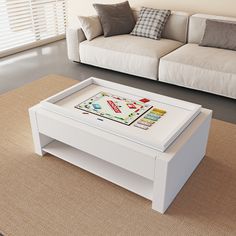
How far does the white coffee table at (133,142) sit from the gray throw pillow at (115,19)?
176cm

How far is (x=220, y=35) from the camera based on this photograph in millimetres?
3428

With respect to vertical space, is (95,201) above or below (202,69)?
below

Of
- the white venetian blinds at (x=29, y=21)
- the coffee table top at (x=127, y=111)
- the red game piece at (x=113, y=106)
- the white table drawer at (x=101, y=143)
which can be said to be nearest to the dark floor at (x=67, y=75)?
the white venetian blinds at (x=29, y=21)

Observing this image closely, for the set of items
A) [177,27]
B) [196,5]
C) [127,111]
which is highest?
[196,5]

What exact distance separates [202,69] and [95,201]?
6.04 feet

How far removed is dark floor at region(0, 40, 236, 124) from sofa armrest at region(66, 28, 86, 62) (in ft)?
0.48

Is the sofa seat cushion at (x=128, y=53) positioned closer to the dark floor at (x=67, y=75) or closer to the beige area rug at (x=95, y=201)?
the dark floor at (x=67, y=75)

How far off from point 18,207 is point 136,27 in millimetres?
2748

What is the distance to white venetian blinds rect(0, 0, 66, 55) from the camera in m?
4.50

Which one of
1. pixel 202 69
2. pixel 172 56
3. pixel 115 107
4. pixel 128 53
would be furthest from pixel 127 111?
pixel 128 53

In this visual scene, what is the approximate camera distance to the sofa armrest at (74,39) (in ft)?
13.0

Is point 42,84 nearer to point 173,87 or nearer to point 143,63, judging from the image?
point 143,63

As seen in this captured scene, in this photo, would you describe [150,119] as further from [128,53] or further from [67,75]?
[67,75]

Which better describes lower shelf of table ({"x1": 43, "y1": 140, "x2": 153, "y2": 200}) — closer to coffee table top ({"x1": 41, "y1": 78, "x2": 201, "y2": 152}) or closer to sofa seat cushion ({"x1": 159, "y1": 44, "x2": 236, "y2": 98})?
coffee table top ({"x1": 41, "y1": 78, "x2": 201, "y2": 152})
